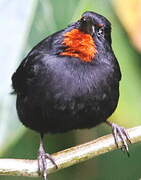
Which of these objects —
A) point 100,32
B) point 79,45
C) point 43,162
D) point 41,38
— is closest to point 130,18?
point 100,32

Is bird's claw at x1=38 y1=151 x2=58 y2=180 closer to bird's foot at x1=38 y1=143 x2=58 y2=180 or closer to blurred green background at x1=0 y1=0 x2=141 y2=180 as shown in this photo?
bird's foot at x1=38 y1=143 x2=58 y2=180

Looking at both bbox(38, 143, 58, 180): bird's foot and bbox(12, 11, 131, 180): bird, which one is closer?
bbox(38, 143, 58, 180): bird's foot

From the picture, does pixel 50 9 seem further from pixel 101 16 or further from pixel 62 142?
pixel 62 142

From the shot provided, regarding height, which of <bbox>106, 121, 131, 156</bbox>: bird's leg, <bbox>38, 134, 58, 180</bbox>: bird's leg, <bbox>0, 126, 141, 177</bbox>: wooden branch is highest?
<bbox>0, 126, 141, 177</bbox>: wooden branch

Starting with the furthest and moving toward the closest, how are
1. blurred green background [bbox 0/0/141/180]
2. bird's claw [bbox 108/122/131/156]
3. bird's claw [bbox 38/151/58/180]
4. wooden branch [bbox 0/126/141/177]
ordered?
bird's claw [bbox 108/122/131/156], blurred green background [bbox 0/0/141/180], bird's claw [bbox 38/151/58/180], wooden branch [bbox 0/126/141/177]

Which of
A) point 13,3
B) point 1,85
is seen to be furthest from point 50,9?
point 1,85

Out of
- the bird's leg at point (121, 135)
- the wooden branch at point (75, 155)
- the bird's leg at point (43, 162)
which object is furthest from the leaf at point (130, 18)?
the bird's leg at point (43, 162)

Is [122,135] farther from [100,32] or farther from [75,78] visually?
[100,32]

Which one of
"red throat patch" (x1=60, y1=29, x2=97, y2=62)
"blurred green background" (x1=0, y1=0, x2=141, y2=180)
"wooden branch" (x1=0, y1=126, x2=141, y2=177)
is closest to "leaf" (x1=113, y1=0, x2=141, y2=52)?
"blurred green background" (x1=0, y1=0, x2=141, y2=180)
